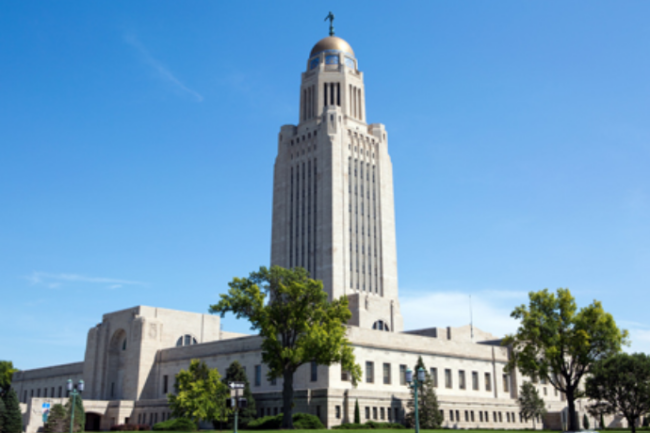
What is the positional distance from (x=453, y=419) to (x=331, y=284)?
26091 millimetres

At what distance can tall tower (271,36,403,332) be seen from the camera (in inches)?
3450

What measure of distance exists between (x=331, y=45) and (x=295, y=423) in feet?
222

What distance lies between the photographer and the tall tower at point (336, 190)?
87.6 meters

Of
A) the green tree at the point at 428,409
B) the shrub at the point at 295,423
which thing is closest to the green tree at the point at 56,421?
the shrub at the point at 295,423

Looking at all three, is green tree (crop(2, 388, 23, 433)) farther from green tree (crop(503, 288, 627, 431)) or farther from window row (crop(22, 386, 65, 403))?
green tree (crop(503, 288, 627, 431))

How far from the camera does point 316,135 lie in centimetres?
9400

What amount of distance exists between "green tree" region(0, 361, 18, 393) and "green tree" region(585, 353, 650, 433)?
9315 cm

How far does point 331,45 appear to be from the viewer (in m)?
102

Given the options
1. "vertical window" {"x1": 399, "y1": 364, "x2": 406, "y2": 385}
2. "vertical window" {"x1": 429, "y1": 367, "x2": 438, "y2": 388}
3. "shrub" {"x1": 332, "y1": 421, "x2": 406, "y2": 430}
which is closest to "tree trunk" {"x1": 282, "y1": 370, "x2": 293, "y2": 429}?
"shrub" {"x1": 332, "y1": 421, "x2": 406, "y2": 430}

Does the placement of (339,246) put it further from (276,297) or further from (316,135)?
(276,297)

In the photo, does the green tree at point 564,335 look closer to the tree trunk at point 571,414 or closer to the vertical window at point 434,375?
the tree trunk at point 571,414

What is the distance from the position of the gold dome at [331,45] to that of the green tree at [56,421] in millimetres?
65080

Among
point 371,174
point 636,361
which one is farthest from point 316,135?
point 636,361

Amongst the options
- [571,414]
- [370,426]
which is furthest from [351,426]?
[571,414]
